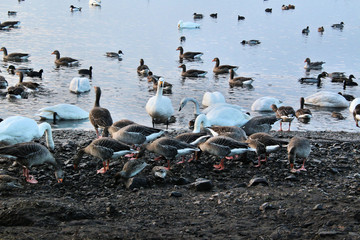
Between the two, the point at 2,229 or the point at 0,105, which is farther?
the point at 0,105

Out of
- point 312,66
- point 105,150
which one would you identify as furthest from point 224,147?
point 312,66

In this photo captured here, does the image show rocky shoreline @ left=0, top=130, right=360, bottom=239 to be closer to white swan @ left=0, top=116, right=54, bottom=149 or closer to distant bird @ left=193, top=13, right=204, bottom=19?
white swan @ left=0, top=116, right=54, bottom=149

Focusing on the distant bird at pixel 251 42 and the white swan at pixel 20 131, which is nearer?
the white swan at pixel 20 131

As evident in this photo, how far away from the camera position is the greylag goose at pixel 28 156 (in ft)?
26.5

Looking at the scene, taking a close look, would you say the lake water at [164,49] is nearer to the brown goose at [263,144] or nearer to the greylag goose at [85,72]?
the greylag goose at [85,72]

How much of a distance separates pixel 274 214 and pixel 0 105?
12811 millimetres

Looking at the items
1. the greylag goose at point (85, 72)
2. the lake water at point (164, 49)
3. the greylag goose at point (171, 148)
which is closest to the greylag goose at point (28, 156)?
the greylag goose at point (171, 148)

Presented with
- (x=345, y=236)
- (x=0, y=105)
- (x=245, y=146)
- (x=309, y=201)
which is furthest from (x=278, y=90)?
(x=345, y=236)

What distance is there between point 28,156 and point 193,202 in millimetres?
2950

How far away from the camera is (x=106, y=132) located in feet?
36.0

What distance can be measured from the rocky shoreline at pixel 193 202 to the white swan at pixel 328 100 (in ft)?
31.0

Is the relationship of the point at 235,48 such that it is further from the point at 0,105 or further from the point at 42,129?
the point at 42,129

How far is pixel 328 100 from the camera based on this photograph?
1919cm

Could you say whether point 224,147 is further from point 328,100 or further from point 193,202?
point 328,100
